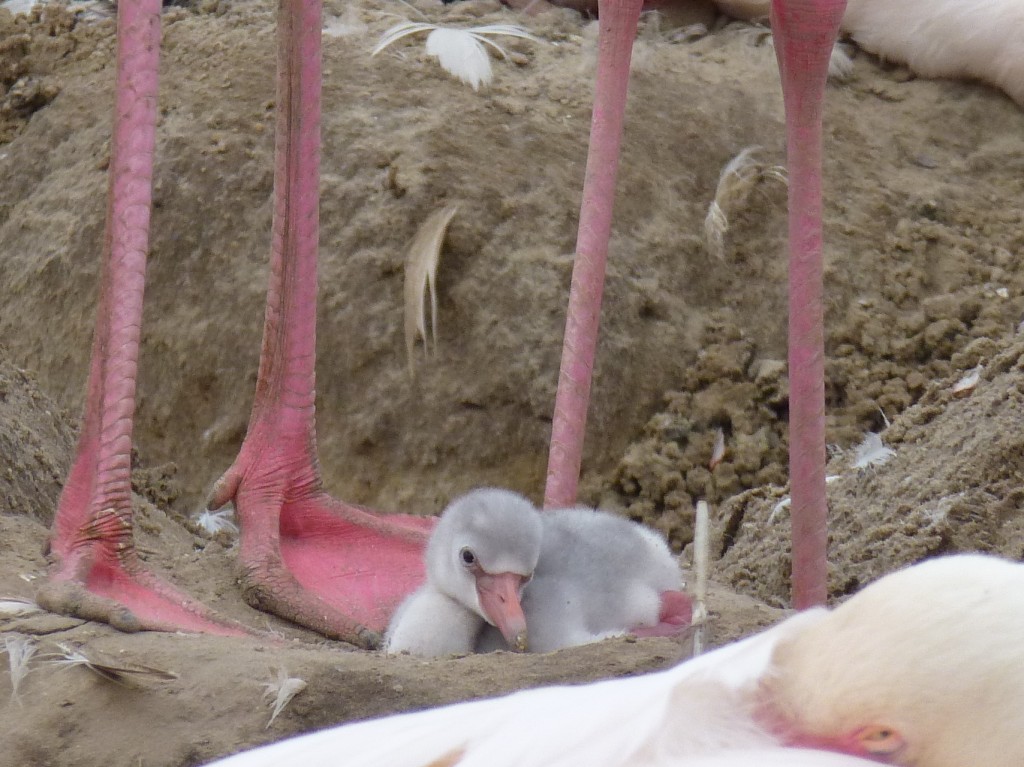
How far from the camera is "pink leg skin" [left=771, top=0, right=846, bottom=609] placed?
2.05 meters

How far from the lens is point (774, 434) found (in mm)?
3170

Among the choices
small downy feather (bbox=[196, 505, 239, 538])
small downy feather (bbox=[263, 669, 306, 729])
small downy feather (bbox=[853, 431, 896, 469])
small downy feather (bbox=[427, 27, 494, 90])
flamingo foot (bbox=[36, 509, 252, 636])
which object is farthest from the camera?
small downy feather (bbox=[427, 27, 494, 90])

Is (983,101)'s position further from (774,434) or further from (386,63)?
(386,63)

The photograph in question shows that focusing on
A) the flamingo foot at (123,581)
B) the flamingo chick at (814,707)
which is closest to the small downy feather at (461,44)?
the flamingo foot at (123,581)

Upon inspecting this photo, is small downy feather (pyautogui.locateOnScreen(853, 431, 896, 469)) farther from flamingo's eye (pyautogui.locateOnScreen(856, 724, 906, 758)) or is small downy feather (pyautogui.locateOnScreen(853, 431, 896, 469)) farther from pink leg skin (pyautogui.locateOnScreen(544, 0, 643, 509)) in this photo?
flamingo's eye (pyautogui.locateOnScreen(856, 724, 906, 758))

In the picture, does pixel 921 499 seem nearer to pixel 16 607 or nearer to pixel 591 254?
pixel 591 254

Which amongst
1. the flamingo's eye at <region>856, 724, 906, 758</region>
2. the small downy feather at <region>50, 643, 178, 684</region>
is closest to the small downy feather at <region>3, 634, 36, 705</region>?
the small downy feather at <region>50, 643, 178, 684</region>

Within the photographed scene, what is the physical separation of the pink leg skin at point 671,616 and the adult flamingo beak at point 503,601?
5.9 inches

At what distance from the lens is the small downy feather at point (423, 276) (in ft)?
10.5

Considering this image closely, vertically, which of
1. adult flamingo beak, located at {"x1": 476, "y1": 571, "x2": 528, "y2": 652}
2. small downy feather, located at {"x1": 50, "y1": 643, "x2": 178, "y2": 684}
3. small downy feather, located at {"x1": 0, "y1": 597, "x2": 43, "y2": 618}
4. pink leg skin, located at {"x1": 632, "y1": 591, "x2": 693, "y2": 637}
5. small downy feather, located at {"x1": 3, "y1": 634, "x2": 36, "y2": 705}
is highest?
small downy feather, located at {"x1": 50, "y1": 643, "x2": 178, "y2": 684}

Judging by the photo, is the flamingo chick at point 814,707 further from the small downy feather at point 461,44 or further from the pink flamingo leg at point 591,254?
the small downy feather at point 461,44

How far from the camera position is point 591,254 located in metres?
2.21

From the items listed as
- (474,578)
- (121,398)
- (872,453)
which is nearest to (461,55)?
(872,453)

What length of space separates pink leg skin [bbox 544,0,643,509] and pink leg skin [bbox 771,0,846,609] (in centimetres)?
25
